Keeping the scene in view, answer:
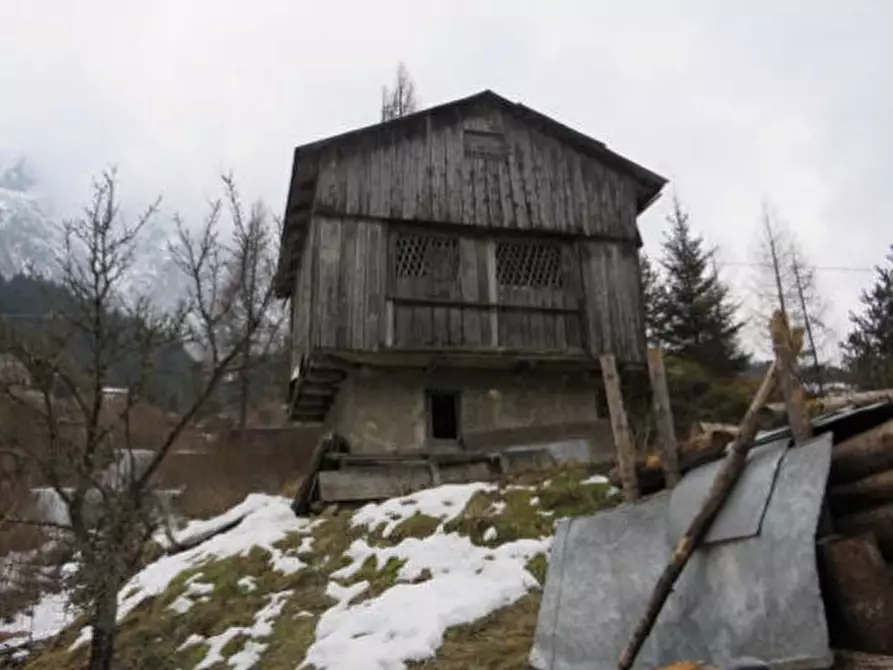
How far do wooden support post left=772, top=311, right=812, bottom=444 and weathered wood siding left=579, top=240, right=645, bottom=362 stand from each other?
9217 millimetres

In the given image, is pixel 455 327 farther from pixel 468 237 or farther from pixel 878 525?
pixel 878 525

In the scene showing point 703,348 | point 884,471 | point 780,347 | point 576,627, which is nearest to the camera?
point 884,471

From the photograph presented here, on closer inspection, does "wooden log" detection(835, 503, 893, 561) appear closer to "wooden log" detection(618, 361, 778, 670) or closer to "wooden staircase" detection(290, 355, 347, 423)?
"wooden log" detection(618, 361, 778, 670)

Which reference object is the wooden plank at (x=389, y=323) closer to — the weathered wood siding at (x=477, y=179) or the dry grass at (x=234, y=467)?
the weathered wood siding at (x=477, y=179)

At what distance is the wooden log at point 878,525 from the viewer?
13.6 ft

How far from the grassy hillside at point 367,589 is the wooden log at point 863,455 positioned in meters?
2.56

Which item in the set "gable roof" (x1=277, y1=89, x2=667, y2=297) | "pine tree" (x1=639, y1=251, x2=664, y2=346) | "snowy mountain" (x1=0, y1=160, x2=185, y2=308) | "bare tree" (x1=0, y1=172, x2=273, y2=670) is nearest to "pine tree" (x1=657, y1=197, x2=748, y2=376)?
"pine tree" (x1=639, y1=251, x2=664, y2=346)

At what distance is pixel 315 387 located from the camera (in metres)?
14.9

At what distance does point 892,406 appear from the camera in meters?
4.37

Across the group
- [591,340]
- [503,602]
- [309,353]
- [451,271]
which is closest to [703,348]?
[591,340]

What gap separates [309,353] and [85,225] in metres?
4.51

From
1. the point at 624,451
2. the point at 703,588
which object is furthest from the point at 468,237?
the point at 703,588

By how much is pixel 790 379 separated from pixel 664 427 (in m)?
1.12

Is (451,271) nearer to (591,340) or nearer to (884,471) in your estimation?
(591,340)
